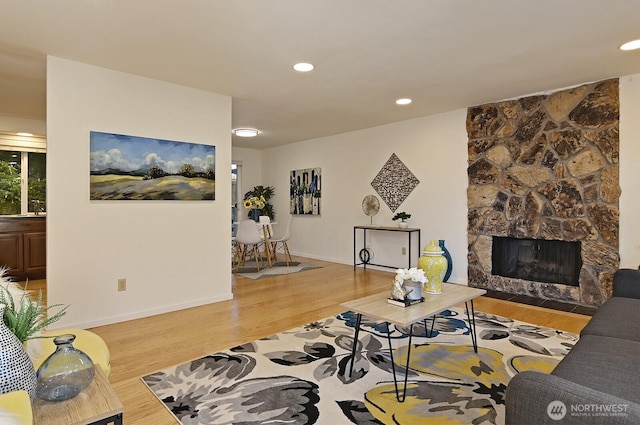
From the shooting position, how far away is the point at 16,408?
88 cm

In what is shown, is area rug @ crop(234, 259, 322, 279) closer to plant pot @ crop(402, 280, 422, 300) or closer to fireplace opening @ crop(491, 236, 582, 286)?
fireplace opening @ crop(491, 236, 582, 286)

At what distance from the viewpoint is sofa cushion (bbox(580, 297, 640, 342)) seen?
1.74 metres

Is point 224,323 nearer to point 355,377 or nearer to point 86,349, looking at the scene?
point 355,377

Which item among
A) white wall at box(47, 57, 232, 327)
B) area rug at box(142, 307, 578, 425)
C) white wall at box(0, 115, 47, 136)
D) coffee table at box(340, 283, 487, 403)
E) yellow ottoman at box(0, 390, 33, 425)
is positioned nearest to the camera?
yellow ottoman at box(0, 390, 33, 425)

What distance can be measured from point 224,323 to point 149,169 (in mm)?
1671

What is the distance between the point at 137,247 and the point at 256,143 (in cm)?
421

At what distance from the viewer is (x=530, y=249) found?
427 centimetres

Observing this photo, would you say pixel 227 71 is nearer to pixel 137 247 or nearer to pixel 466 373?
pixel 137 247

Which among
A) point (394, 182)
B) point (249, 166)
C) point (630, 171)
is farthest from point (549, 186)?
point (249, 166)

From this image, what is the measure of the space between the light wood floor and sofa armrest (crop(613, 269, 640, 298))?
2.97 ft

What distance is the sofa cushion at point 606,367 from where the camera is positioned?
1.25m

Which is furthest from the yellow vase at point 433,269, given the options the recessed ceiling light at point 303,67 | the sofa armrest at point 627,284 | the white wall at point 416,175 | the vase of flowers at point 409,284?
the white wall at point 416,175

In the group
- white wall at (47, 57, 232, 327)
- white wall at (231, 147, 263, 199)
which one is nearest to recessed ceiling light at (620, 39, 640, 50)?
white wall at (47, 57, 232, 327)

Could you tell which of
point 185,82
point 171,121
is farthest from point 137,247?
point 185,82
